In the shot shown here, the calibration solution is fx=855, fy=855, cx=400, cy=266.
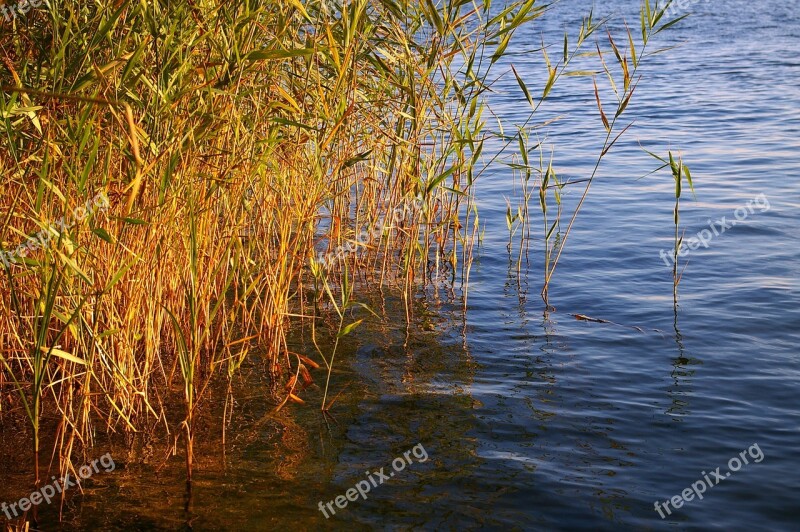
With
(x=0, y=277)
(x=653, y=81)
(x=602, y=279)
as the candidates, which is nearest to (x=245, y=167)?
(x=0, y=277)

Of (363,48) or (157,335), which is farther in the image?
(363,48)

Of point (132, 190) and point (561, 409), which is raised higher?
point (132, 190)

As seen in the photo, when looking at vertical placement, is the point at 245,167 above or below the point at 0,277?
above

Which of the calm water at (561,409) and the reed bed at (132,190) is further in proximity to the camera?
the calm water at (561,409)

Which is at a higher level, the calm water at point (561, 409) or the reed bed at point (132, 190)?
the reed bed at point (132, 190)

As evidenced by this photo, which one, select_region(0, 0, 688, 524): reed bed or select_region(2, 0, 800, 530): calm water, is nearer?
select_region(0, 0, 688, 524): reed bed

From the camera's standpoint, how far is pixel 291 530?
375 cm

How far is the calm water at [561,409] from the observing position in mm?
3891

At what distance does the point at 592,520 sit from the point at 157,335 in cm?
231

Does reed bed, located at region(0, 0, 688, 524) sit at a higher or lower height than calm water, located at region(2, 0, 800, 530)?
higher

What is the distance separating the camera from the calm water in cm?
389

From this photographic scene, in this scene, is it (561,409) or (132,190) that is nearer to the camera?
(132,190)

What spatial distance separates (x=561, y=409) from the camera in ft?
16.0

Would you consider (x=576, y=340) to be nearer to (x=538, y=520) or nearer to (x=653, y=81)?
(x=538, y=520)
